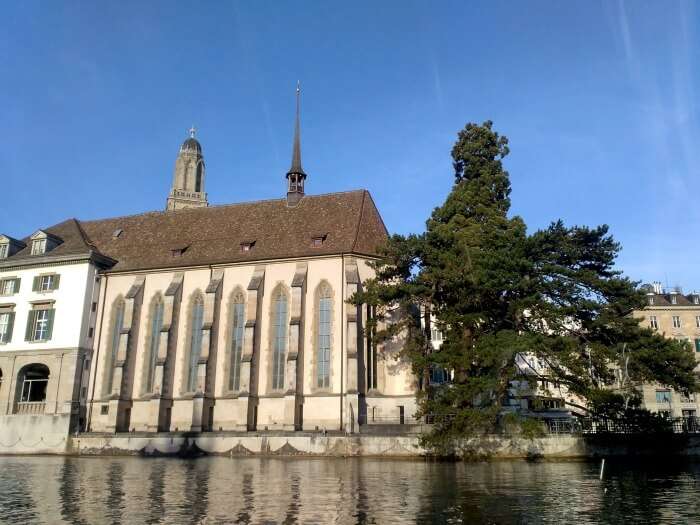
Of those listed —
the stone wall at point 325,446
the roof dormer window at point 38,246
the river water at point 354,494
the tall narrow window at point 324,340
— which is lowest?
the river water at point 354,494

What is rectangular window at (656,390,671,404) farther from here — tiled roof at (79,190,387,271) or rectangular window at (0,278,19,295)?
rectangular window at (0,278,19,295)

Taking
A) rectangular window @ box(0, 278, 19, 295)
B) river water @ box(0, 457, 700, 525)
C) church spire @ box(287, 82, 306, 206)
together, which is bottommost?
river water @ box(0, 457, 700, 525)

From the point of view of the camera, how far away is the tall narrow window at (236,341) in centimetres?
4019

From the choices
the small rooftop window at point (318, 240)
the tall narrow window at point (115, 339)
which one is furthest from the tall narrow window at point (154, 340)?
the small rooftop window at point (318, 240)

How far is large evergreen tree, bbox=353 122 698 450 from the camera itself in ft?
93.0

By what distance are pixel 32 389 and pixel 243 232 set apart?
19.2m

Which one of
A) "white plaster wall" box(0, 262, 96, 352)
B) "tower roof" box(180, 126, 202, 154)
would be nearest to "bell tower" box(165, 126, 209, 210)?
"tower roof" box(180, 126, 202, 154)

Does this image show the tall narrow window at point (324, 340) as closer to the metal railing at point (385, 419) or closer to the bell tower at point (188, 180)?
the metal railing at point (385, 419)

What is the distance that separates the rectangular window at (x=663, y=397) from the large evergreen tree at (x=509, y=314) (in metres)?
30.6

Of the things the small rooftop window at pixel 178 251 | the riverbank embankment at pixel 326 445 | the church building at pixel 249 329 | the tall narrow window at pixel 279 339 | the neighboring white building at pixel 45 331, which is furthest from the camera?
the small rooftop window at pixel 178 251

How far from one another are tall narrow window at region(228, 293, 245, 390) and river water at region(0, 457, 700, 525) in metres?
12.5

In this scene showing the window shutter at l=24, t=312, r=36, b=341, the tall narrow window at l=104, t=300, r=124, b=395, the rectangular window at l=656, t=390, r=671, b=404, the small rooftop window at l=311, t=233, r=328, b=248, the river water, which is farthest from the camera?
the rectangular window at l=656, t=390, r=671, b=404

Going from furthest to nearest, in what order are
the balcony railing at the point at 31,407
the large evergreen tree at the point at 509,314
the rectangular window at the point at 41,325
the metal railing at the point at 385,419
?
the rectangular window at the point at 41,325, the balcony railing at the point at 31,407, the metal railing at the point at 385,419, the large evergreen tree at the point at 509,314

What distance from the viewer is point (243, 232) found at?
45.4 metres
